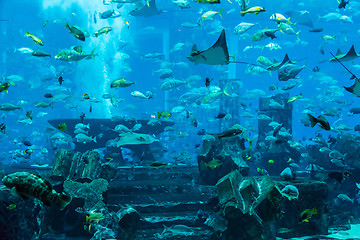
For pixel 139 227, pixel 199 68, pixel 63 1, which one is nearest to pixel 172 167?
pixel 139 227

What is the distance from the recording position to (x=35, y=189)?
264 centimetres

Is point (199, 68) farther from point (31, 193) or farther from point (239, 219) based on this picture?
point (31, 193)

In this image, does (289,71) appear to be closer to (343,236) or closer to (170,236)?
(343,236)

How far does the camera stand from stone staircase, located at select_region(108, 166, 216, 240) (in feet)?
20.6

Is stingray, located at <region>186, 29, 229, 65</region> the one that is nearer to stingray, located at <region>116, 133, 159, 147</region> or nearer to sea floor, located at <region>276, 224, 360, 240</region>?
stingray, located at <region>116, 133, 159, 147</region>

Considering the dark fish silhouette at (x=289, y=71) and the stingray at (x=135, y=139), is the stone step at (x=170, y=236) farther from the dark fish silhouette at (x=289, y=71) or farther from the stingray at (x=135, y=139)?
the dark fish silhouette at (x=289, y=71)

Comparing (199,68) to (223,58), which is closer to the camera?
(223,58)

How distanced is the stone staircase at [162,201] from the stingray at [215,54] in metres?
3.46

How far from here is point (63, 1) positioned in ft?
134

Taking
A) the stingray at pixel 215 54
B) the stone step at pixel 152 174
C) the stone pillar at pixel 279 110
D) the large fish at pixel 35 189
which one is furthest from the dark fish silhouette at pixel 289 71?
the stone pillar at pixel 279 110

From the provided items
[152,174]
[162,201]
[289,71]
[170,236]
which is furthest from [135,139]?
[289,71]

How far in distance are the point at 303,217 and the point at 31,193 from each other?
14.2ft

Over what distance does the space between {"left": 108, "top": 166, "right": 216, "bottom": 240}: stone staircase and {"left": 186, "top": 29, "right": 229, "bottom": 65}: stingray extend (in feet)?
11.3

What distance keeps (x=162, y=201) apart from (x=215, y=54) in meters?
4.26
